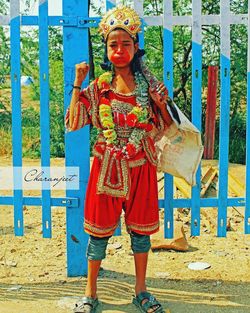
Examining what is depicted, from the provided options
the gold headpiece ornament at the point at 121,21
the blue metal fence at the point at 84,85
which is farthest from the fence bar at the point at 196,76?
the gold headpiece ornament at the point at 121,21

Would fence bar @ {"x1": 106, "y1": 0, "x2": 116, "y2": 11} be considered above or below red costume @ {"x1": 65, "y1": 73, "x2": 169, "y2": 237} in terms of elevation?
above

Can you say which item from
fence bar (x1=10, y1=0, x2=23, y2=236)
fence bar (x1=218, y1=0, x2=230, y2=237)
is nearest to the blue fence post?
fence bar (x1=10, y1=0, x2=23, y2=236)

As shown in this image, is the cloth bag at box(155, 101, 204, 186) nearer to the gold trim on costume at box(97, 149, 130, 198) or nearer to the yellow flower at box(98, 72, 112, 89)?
the gold trim on costume at box(97, 149, 130, 198)

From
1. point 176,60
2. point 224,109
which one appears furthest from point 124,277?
point 176,60

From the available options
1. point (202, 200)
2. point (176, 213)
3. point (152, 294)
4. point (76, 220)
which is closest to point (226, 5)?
point (202, 200)

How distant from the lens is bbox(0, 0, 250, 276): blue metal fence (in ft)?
11.9

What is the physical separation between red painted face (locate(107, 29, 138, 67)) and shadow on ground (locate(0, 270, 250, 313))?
1593mm

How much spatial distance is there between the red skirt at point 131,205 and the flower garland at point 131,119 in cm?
14

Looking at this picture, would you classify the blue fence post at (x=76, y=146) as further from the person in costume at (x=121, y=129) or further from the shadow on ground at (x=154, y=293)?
the person in costume at (x=121, y=129)

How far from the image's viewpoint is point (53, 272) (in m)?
4.14

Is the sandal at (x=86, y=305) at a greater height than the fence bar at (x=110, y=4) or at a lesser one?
lesser

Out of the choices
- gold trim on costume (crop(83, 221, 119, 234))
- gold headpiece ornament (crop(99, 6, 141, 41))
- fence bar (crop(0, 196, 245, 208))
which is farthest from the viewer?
fence bar (crop(0, 196, 245, 208))

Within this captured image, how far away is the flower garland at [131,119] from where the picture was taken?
127 inches

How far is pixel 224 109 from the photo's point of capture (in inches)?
149
